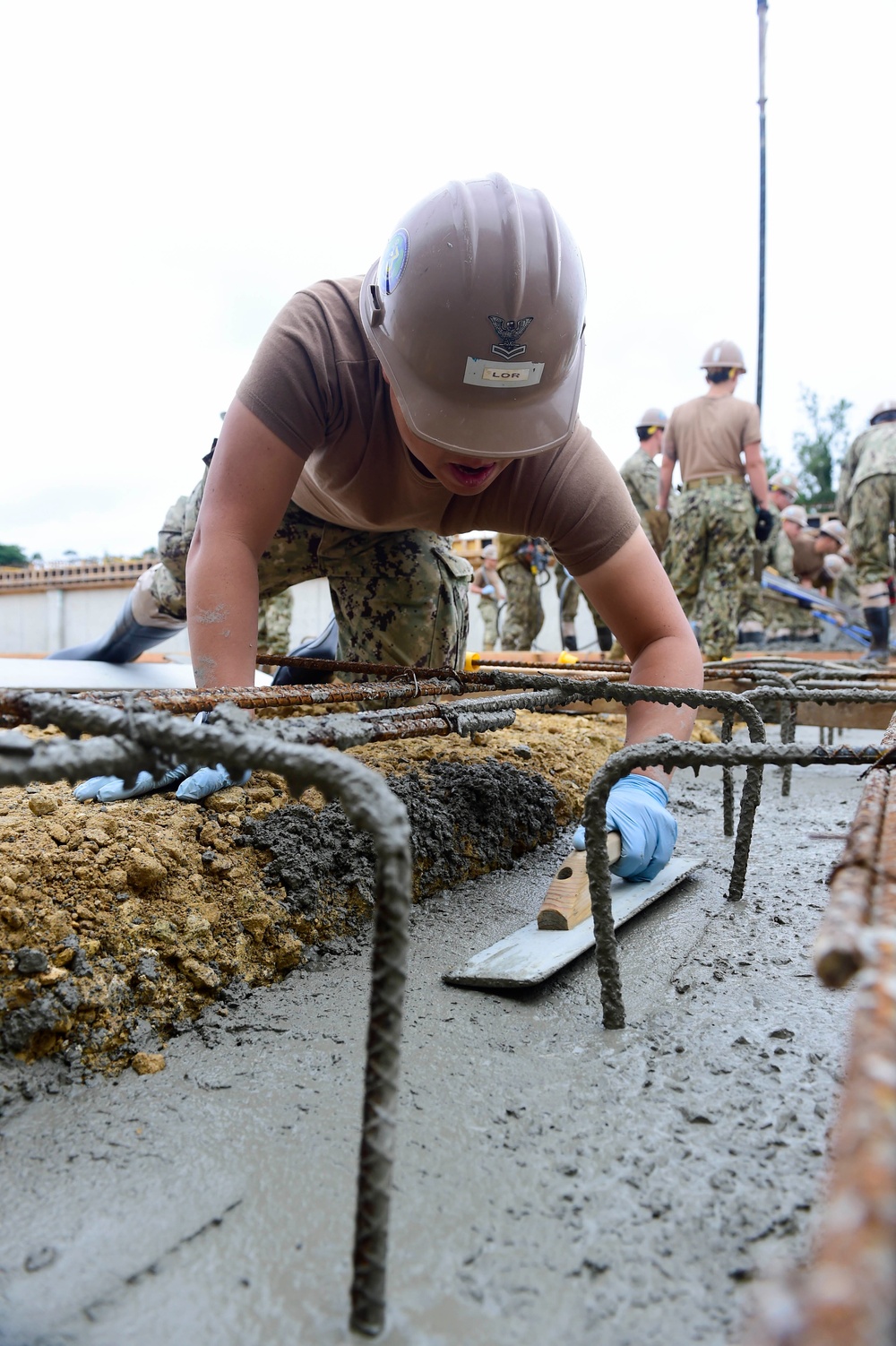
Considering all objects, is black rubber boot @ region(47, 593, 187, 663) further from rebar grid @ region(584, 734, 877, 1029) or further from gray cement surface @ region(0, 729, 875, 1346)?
rebar grid @ region(584, 734, 877, 1029)

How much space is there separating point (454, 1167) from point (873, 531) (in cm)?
674

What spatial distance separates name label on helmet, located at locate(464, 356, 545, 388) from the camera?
159 centimetres

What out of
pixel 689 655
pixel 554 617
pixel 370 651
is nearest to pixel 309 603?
pixel 554 617

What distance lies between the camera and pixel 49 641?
1391cm

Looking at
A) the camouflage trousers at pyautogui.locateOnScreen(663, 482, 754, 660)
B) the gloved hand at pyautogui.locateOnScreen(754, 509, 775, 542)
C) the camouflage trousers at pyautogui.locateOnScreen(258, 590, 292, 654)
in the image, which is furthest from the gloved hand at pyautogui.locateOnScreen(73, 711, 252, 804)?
the gloved hand at pyautogui.locateOnScreen(754, 509, 775, 542)

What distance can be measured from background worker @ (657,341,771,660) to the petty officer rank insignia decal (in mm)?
4218

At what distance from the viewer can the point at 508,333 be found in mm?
1586

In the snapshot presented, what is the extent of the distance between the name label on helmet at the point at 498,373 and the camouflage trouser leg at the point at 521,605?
5595mm

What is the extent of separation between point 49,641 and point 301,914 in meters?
13.9

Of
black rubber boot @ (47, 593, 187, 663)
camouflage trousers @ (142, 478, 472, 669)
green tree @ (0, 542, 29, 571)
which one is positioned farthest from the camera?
green tree @ (0, 542, 29, 571)

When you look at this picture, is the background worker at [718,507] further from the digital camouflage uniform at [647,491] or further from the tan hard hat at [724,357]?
the digital camouflage uniform at [647,491]

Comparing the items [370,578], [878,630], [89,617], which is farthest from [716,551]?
[89,617]

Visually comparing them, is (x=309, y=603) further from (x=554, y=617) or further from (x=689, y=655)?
(x=689, y=655)

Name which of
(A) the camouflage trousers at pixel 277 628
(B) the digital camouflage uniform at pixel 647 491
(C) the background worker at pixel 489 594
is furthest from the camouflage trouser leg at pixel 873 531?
(C) the background worker at pixel 489 594
